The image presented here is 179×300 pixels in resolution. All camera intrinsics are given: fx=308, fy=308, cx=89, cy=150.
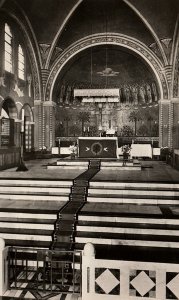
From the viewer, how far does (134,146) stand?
1711cm

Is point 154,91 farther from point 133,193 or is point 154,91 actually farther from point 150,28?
point 133,193

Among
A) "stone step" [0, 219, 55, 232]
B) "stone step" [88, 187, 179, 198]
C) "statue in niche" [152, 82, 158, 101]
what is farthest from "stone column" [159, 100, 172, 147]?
"stone step" [0, 219, 55, 232]

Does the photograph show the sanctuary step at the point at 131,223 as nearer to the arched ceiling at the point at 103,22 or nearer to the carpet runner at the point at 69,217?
the carpet runner at the point at 69,217

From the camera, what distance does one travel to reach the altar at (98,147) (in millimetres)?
13117

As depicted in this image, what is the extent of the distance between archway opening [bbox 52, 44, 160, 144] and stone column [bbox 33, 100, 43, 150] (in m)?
1.17

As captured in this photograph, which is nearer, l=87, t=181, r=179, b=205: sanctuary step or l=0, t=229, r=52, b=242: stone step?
l=0, t=229, r=52, b=242: stone step

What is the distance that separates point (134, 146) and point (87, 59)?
272 inches

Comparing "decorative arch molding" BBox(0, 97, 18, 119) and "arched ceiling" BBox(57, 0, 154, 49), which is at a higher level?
"arched ceiling" BBox(57, 0, 154, 49)

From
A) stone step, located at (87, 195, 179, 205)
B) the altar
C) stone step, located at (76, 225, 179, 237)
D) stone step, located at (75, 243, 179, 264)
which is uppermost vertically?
the altar

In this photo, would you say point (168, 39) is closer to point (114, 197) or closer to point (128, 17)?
point (128, 17)

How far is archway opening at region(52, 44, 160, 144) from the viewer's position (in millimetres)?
19688

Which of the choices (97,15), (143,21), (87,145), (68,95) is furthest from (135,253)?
(68,95)

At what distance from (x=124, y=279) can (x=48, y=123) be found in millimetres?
15928

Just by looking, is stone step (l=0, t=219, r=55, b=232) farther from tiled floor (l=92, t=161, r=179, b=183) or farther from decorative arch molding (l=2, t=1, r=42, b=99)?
decorative arch molding (l=2, t=1, r=42, b=99)
